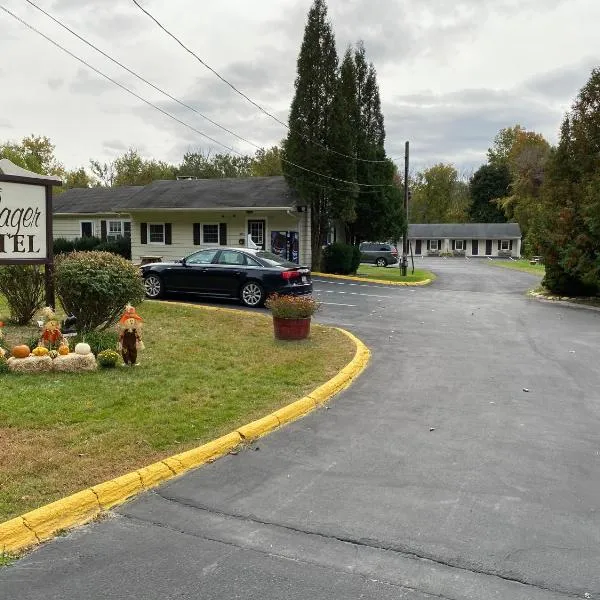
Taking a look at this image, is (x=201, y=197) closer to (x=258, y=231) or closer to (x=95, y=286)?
(x=258, y=231)

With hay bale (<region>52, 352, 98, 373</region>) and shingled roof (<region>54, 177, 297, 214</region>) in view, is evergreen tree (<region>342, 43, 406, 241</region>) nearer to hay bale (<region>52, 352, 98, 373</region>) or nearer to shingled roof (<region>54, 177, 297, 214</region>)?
shingled roof (<region>54, 177, 297, 214</region>)

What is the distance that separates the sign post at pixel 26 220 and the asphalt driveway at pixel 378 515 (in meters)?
4.89

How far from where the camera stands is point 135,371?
7766mm

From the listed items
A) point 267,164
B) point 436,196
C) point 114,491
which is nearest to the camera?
point 114,491

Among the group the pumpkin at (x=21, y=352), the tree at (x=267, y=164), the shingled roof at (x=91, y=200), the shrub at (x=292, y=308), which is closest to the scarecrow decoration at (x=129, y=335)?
the pumpkin at (x=21, y=352)

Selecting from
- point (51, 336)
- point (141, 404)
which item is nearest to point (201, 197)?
point (51, 336)

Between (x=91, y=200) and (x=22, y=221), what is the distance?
3028cm

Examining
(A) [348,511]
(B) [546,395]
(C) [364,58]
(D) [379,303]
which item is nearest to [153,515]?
(A) [348,511]

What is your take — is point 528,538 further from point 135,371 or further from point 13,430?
point 135,371

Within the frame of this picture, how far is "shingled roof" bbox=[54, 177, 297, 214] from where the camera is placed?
29672 millimetres

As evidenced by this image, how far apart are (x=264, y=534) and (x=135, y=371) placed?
4.39 meters

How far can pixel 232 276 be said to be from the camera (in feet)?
51.8

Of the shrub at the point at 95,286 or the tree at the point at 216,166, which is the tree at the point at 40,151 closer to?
the tree at the point at 216,166

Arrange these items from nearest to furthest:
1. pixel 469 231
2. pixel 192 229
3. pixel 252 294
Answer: pixel 252 294 → pixel 192 229 → pixel 469 231
